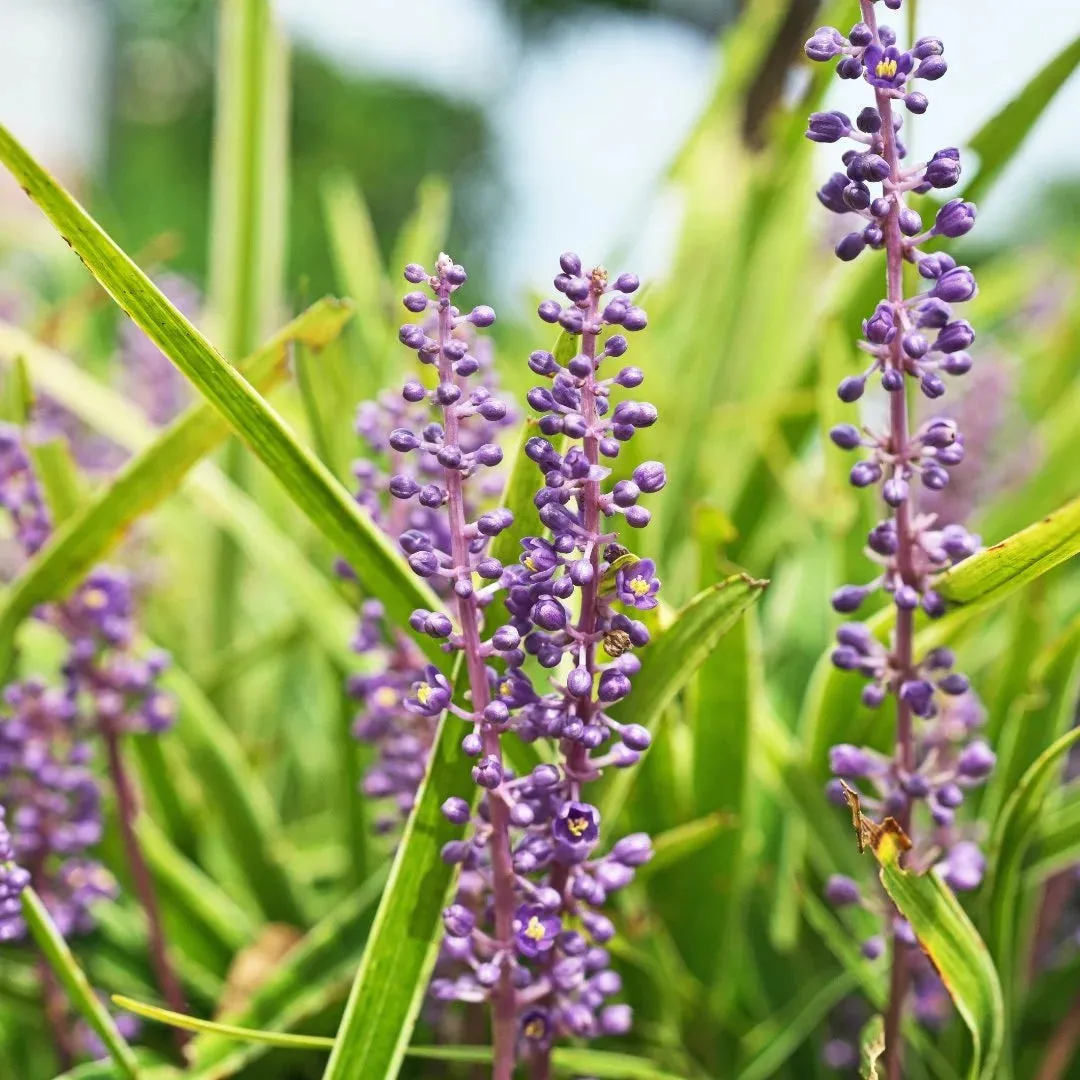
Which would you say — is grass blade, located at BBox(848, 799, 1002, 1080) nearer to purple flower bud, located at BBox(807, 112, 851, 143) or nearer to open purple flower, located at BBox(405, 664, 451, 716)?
open purple flower, located at BBox(405, 664, 451, 716)

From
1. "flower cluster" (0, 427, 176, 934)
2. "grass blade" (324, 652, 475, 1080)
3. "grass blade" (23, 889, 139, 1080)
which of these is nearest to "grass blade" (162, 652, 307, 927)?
"flower cluster" (0, 427, 176, 934)

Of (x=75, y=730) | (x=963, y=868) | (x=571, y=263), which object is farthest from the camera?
(x=75, y=730)

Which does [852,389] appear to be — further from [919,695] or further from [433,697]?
[433,697]

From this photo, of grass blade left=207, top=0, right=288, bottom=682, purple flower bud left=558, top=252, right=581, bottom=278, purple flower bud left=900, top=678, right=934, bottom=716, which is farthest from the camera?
grass blade left=207, top=0, right=288, bottom=682

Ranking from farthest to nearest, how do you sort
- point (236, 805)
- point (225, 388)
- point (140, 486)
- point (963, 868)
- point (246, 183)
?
1. point (246, 183)
2. point (236, 805)
3. point (140, 486)
4. point (963, 868)
5. point (225, 388)

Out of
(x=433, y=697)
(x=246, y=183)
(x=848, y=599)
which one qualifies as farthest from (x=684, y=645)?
(x=246, y=183)

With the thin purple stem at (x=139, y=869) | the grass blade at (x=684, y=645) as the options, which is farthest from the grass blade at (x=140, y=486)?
the grass blade at (x=684, y=645)

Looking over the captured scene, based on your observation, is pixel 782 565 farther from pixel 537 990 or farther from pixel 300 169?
pixel 300 169

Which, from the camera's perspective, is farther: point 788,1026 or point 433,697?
point 788,1026
